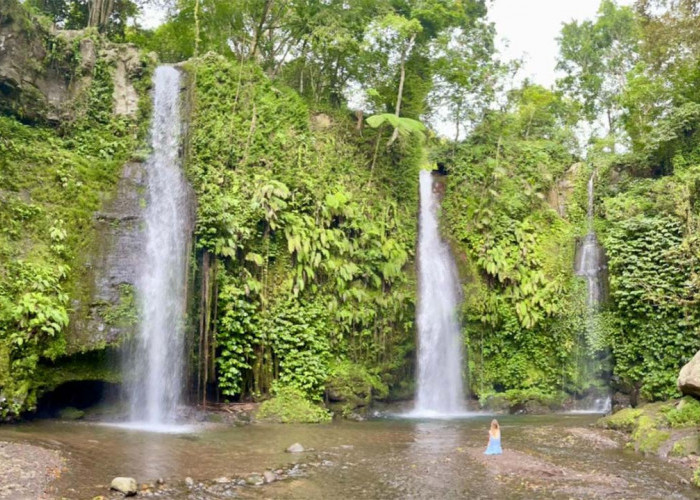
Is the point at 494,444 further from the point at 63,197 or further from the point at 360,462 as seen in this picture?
the point at 63,197

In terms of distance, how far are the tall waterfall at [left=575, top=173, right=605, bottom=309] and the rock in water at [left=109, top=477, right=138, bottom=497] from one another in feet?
48.8

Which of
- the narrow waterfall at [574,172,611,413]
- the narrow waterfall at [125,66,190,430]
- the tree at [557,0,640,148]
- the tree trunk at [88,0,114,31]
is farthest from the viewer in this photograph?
the tree at [557,0,640,148]

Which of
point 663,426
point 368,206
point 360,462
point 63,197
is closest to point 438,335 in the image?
point 368,206

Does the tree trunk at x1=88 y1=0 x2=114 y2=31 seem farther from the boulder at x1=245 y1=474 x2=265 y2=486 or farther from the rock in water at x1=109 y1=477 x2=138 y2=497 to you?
the boulder at x1=245 y1=474 x2=265 y2=486

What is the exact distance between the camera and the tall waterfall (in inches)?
715

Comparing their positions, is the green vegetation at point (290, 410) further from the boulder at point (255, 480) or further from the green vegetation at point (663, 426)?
the green vegetation at point (663, 426)

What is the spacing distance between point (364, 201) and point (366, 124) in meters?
3.59

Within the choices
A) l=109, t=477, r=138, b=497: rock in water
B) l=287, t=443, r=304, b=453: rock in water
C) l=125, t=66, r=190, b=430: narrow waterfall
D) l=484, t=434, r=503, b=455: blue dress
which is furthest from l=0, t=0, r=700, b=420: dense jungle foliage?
l=484, t=434, r=503, b=455: blue dress

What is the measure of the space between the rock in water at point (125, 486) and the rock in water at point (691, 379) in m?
10.4

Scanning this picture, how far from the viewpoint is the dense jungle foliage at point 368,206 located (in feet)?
47.2

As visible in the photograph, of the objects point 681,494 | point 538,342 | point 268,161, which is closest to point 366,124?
point 268,161

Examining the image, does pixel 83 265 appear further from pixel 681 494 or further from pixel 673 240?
pixel 673 240

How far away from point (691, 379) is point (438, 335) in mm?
7841

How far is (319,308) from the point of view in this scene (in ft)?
51.4
